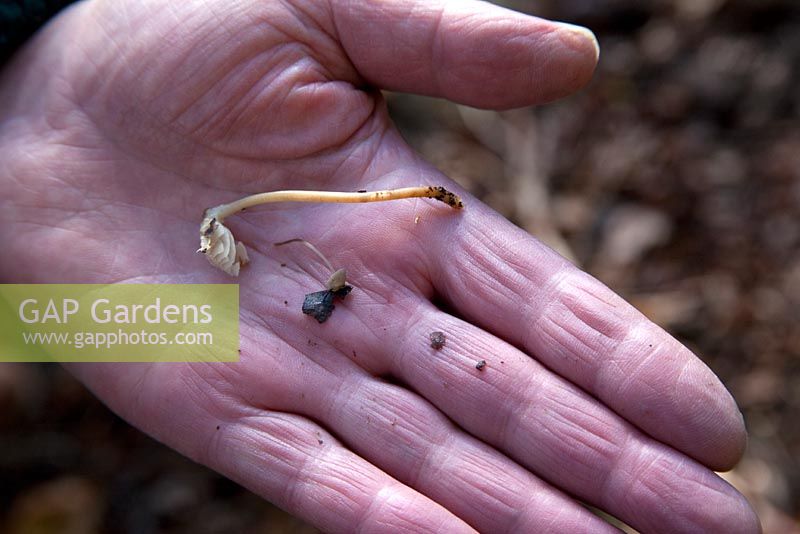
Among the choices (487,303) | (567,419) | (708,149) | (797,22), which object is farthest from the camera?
(797,22)

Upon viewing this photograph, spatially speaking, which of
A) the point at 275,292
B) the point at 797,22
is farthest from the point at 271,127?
the point at 797,22

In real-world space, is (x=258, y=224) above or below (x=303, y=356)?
above

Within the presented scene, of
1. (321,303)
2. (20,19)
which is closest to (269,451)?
(321,303)

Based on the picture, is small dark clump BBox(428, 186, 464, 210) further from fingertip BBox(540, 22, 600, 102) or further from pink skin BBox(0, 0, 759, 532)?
fingertip BBox(540, 22, 600, 102)

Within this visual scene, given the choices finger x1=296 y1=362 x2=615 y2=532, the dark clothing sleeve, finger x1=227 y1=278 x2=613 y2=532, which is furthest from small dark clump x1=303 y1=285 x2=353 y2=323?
the dark clothing sleeve

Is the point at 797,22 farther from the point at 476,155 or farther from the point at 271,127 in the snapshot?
the point at 271,127

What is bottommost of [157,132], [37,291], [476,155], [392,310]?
[476,155]
